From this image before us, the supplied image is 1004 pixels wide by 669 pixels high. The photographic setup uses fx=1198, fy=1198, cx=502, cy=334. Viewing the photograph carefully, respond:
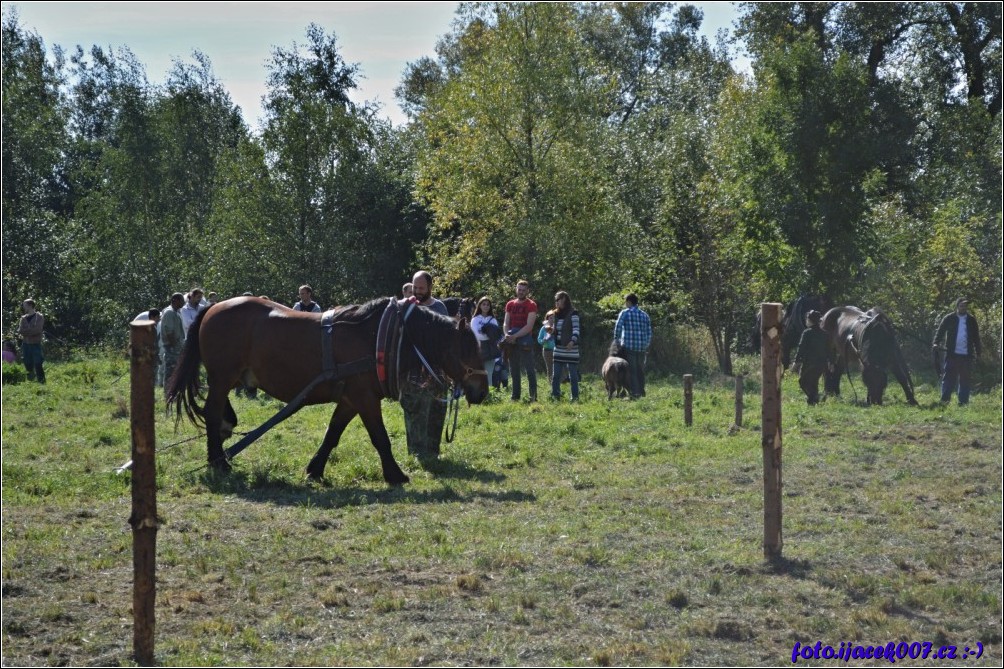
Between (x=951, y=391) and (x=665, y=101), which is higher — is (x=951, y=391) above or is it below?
below

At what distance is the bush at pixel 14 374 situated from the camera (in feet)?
74.4

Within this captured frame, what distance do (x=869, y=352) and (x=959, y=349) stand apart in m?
1.49

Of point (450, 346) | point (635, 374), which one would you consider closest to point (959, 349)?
point (635, 374)

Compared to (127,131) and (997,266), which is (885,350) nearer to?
(997,266)

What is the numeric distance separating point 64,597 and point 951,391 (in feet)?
50.0

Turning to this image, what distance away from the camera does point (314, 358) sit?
460 inches

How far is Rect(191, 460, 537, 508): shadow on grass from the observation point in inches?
415

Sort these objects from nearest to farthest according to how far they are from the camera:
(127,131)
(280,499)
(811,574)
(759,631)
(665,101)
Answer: (759,631), (811,574), (280,499), (127,131), (665,101)

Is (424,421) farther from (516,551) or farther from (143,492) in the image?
(143,492)

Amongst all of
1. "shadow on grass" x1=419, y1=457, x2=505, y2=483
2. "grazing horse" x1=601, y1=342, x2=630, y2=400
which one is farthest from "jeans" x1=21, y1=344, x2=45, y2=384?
"shadow on grass" x1=419, y1=457, x2=505, y2=483

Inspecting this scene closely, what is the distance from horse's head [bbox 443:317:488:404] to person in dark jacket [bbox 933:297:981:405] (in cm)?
997

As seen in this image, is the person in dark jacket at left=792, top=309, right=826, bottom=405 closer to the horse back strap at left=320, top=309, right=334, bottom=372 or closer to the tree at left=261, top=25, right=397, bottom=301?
the horse back strap at left=320, top=309, right=334, bottom=372

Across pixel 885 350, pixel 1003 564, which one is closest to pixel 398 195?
pixel 885 350

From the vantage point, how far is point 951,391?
18969 millimetres
